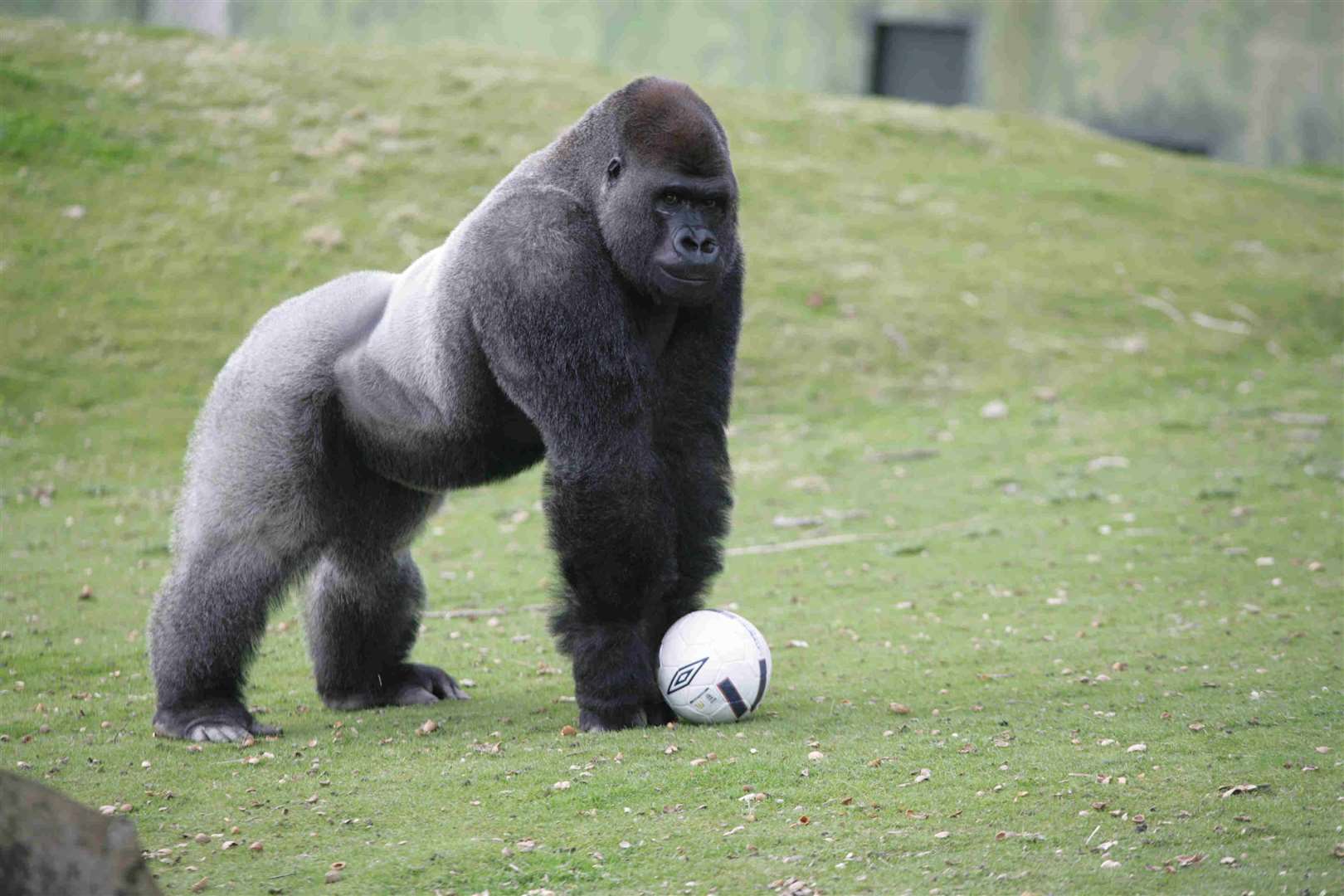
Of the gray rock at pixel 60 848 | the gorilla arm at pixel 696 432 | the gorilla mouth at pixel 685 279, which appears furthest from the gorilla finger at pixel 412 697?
the gray rock at pixel 60 848

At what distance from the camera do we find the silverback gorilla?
4.77 meters

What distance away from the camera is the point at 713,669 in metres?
4.89

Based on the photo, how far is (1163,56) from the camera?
69.8 feet

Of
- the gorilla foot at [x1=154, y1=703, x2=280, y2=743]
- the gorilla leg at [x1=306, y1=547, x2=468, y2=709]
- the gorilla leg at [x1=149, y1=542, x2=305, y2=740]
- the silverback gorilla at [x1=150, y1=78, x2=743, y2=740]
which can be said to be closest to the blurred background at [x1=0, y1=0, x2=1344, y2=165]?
the gorilla leg at [x1=306, y1=547, x2=468, y2=709]

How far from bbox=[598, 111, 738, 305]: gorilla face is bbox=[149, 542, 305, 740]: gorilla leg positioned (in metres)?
→ 1.76

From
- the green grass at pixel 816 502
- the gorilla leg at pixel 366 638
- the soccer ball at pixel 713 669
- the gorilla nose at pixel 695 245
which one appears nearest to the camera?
the green grass at pixel 816 502

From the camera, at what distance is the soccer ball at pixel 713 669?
16.1ft

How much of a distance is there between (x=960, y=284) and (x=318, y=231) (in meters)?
6.10

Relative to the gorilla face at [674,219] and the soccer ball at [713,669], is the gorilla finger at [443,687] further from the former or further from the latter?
the gorilla face at [674,219]

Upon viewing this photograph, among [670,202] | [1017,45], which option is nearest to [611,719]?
[670,202]

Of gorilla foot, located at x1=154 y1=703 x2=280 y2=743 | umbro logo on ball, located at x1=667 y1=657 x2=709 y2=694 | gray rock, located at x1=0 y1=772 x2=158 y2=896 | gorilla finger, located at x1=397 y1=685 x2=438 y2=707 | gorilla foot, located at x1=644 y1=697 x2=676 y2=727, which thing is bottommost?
gorilla finger, located at x1=397 y1=685 x2=438 y2=707

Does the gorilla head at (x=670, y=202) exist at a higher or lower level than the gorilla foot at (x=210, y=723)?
higher

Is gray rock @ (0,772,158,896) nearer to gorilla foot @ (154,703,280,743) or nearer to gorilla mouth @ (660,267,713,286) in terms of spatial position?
gorilla foot @ (154,703,280,743)

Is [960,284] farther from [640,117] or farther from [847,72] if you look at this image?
[640,117]
